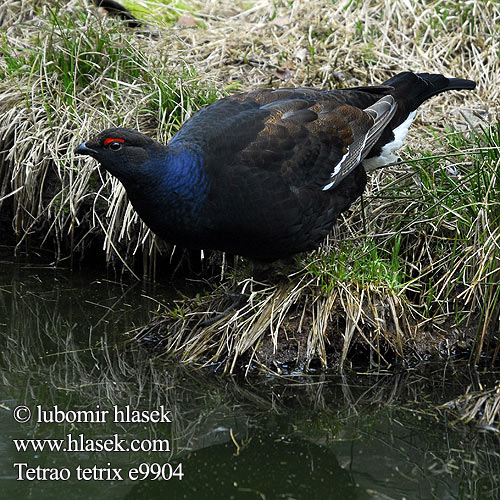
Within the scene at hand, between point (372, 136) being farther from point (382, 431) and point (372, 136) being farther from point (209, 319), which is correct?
point (382, 431)

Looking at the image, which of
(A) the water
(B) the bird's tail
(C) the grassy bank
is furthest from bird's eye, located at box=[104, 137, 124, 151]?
(B) the bird's tail

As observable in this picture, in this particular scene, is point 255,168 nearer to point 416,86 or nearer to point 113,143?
point 113,143

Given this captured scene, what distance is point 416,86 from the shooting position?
18.9 feet

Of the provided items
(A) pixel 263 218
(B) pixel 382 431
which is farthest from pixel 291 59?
(B) pixel 382 431

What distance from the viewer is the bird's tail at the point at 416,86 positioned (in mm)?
5684

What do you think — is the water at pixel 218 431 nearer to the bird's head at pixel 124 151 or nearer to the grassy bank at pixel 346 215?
the grassy bank at pixel 346 215

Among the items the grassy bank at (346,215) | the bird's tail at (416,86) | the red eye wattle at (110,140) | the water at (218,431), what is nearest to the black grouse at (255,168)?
the red eye wattle at (110,140)

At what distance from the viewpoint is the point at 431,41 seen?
7.48 meters

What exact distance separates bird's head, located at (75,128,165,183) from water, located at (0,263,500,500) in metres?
1.19

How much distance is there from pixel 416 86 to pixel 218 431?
2.87 metres

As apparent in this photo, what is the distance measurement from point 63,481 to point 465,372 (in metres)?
2.38

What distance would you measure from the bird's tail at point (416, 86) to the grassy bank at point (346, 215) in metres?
0.33

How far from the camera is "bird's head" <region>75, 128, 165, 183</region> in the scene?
4.45 meters

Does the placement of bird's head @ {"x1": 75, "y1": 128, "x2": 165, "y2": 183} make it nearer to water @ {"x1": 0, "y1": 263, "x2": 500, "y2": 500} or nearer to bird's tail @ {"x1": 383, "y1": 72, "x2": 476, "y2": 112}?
water @ {"x1": 0, "y1": 263, "x2": 500, "y2": 500}
